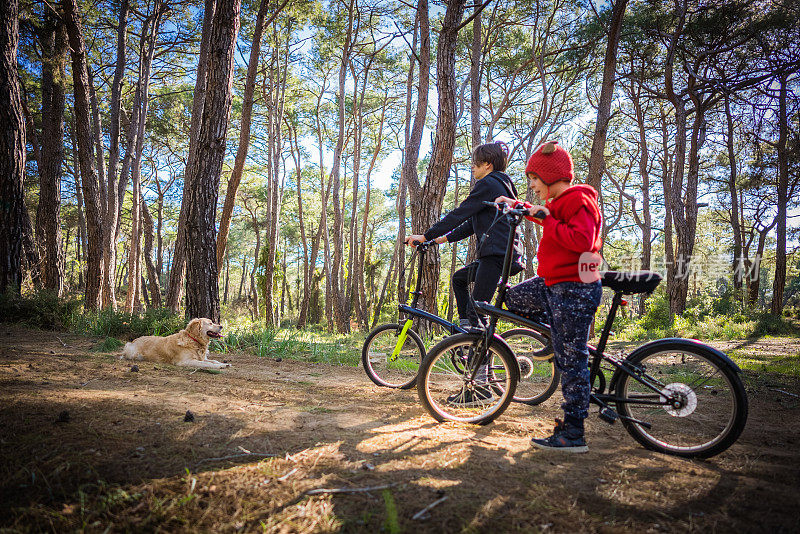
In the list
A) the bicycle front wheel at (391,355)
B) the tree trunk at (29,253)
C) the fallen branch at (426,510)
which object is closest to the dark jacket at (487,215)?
the bicycle front wheel at (391,355)

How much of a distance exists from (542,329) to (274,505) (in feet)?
6.93

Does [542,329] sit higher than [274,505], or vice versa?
[542,329]

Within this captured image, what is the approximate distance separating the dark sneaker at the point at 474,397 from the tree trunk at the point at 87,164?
949 cm

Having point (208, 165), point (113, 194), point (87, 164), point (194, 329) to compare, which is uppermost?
point (87, 164)

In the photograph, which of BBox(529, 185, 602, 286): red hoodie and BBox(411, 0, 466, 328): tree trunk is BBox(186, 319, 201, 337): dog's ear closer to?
BBox(411, 0, 466, 328): tree trunk

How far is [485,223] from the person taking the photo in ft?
11.5

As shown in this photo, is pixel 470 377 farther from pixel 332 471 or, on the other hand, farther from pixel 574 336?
pixel 332 471

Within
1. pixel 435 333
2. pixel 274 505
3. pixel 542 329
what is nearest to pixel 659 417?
pixel 542 329

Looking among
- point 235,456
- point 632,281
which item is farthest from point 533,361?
point 235,456

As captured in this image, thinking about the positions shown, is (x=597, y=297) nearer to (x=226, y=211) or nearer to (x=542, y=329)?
(x=542, y=329)

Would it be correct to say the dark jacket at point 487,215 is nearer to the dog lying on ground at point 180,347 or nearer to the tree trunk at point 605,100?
the dog lying on ground at point 180,347

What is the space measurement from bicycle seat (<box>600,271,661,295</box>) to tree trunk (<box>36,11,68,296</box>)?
1203 cm

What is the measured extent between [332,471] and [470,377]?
1.42m

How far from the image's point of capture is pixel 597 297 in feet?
8.25
